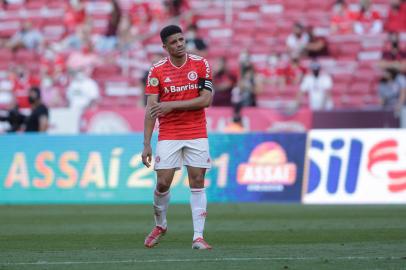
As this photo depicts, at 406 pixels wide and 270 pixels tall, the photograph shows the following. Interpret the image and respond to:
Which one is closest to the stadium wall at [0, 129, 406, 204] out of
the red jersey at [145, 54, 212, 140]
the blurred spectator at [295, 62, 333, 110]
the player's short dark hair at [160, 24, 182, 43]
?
the blurred spectator at [295, 62, 333, 110]

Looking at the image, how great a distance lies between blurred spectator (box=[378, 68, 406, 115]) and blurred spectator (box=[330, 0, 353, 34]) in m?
2.55

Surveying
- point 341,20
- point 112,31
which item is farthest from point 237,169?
point 112,31

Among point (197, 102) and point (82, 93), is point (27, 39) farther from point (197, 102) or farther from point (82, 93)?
point (197, 102)

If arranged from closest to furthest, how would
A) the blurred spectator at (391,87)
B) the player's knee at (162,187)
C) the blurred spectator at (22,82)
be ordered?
1. the player's knee at (162,187)
2. the blurred spectator at (391,87)
3. the blurred spectator at (22,82)

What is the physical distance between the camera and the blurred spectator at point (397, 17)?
24797mm

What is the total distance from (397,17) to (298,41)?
250 cm

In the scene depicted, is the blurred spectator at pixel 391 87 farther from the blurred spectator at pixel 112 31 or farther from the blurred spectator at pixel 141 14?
the blurred spectator at pixel 112 31

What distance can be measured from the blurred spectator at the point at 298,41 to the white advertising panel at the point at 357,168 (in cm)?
610

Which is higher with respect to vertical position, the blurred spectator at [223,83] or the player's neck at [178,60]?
the player's neck at [178,60]

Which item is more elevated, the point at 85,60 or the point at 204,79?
the point at 204,79

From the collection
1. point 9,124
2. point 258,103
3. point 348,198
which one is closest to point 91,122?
point 9,124

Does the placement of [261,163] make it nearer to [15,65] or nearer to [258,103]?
[258,103]

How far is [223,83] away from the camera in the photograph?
23297 mm

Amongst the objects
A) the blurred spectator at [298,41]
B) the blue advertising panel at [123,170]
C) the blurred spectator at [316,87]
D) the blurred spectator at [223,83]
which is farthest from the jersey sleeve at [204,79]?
the blurred spectator at [298,41]
